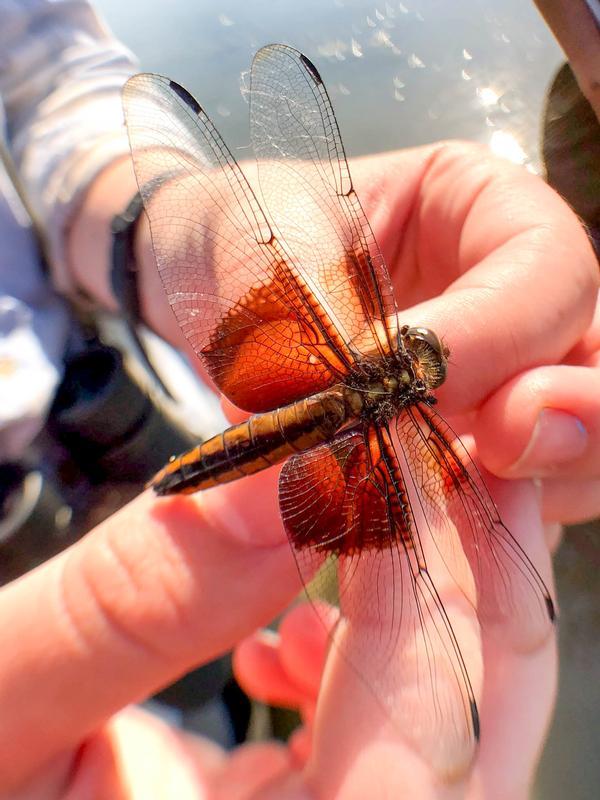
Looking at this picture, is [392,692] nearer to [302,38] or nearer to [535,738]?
[535,738]

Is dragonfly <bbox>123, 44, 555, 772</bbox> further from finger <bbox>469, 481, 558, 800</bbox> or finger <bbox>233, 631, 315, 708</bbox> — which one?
finger <bbox>233, 631, 315, 708</bbox>

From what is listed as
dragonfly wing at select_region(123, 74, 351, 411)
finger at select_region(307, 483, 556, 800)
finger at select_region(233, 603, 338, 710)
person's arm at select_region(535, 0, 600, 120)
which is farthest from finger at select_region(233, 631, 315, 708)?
person's arm at select_region(535, 0, 600, 120)

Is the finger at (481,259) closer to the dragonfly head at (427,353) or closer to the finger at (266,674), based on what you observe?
the dragonfly head at (427,353)

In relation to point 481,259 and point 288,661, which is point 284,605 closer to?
point 288,661

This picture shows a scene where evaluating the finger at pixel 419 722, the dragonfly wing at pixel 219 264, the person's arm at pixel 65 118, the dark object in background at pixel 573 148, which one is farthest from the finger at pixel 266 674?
the dark object in background at pixel 573 148

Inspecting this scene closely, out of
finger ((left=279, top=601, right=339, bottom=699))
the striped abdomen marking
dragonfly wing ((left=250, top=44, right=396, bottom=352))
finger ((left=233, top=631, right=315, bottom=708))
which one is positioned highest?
dragonfly wing ((left=250, top=44, right=396, bottom=352))

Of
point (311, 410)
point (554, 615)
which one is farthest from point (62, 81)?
point (554, 615)
